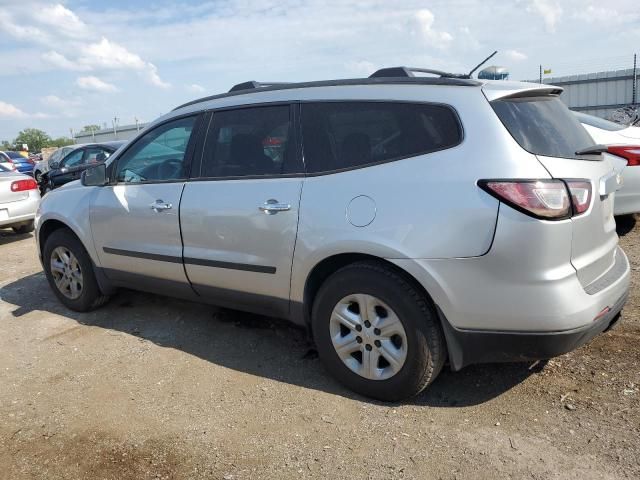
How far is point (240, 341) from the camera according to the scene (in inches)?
163

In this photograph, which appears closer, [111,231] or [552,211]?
[552,211]

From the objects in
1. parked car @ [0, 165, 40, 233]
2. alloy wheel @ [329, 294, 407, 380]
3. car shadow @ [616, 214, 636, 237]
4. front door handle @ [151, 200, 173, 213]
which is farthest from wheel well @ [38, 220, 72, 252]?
car shadow @ [616, 214, 636, 237]

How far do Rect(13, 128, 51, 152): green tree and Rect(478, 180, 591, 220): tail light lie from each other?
82.5 metres

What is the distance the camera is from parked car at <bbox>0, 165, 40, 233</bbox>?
8.38 metres

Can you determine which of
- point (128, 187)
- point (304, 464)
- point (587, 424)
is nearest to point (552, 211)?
point (587, 424)

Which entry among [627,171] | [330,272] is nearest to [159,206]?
[330,272]

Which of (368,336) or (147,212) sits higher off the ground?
(147,212)

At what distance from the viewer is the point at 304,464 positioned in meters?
2.69

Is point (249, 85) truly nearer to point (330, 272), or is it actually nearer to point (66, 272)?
point (330, 272)

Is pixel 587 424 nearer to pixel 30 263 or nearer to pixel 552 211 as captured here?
pixel 552 211

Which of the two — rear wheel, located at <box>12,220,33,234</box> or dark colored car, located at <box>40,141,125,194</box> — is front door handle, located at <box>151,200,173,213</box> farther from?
dark colored car, located at <box>40,141,125,194</box>

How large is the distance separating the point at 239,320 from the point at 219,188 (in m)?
1.32

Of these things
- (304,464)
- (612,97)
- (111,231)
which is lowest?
(304,464)

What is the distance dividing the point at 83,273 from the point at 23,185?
4834 mm
